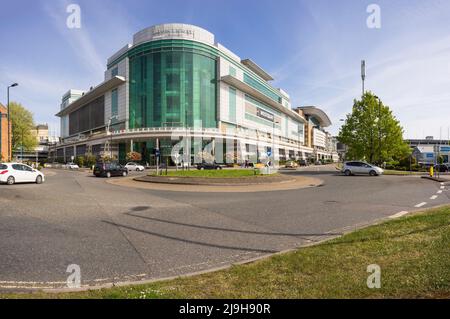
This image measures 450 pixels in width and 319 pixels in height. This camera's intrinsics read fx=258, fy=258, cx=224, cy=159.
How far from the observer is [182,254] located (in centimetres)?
502

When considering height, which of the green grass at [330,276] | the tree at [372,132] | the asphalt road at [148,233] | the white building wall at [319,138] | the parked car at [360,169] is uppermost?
the white building wall at [319,138]

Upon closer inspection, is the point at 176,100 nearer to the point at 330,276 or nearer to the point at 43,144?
the point at 330,276

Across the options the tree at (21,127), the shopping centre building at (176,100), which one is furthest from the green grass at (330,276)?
the tree at (21,127)

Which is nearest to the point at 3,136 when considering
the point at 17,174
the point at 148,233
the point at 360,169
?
the point at 17,174

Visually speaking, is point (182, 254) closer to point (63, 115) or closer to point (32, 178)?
point (32, 178)

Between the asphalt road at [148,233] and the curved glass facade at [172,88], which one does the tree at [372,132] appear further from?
the curved glass facade at [172,88]

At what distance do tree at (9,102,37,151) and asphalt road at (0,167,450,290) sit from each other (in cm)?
7283

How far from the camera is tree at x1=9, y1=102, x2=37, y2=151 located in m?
67.5

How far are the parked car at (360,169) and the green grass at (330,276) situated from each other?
86.5 feet

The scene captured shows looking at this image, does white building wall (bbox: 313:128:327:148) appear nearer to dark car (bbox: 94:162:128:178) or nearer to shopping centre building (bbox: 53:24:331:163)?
shopping centre building (bbox: 53:24:331:163)

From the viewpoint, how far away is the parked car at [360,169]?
28587 mm

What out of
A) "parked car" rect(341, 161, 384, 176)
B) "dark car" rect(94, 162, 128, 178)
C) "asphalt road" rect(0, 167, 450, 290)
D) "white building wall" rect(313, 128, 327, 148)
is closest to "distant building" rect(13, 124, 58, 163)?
"dark car" rect(94, 162, 128, 178)

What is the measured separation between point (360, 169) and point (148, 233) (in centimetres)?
2891
